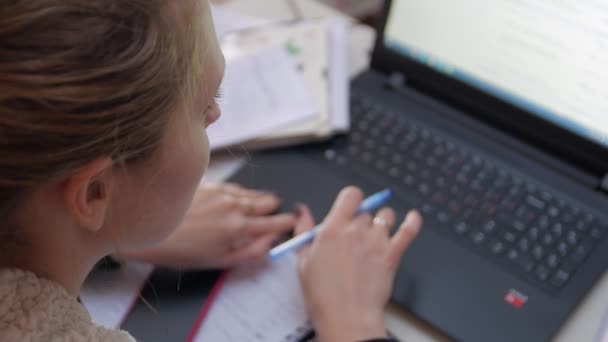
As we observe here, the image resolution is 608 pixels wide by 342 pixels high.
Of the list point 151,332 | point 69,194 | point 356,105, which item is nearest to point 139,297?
point 151,332

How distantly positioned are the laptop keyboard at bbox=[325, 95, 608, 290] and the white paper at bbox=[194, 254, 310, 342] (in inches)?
6.8

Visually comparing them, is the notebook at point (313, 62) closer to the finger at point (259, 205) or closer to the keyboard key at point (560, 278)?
the finger at point (259, 205)

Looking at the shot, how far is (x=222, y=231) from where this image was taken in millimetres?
652

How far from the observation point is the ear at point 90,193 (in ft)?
1.19

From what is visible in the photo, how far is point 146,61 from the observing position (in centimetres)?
35

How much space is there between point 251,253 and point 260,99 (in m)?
0.26

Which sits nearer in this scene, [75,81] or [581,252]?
[75,81]

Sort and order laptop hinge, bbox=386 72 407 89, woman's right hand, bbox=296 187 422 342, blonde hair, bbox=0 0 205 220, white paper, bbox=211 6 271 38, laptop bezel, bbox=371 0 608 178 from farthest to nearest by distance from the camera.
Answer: white paper, bbox=211 6 271 38 → laptop hinge, bbox=386 72 407 89 → laptop bezel, bbox=371 0 608 178 → woman's right hand, bbox=296 187 422 342 → blonde hair, bbox=0 0 205 220

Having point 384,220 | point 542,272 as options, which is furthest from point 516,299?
point 384,220

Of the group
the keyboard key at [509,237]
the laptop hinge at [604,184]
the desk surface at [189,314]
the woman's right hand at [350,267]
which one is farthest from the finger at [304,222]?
the laptop hinge at [604,184]

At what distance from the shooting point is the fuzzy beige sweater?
15.4 inches

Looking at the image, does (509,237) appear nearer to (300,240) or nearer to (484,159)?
(484,159)

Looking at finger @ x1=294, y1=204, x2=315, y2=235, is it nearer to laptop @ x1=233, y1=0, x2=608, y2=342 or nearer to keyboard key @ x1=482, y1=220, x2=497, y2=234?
laptop @ x1=233, y1=0, x2=608, y2=342

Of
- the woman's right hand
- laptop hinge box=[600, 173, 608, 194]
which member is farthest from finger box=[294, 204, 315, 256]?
laptop hinge box=[600, 173, 608, 194]
